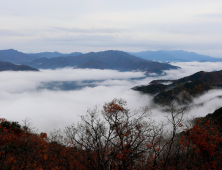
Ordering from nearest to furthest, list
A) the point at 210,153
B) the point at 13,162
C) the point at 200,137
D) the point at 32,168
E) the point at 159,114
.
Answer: the point at 210,153 < the point at 200,137 < the point at 32,168 < the point at 13,162 < the point at 159,114

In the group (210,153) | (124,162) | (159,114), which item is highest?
(210,153)

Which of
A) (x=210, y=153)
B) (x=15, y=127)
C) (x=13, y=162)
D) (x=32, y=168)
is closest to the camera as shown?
(x=210, y=153)

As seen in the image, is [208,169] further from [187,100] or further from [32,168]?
[187,100]

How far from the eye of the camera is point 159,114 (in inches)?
7096

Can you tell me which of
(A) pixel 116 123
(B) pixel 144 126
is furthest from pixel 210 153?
(A) pixel 116 123

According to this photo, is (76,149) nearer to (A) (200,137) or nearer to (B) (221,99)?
(A) (200,137)

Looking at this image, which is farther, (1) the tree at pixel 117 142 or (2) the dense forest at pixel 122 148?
(1) the tree at pixel 117 142

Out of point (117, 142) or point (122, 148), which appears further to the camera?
point (117, 142)

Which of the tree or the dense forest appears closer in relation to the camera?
the dense forest

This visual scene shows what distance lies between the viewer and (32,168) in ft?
77.7

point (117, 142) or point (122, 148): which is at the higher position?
point (122, 148)

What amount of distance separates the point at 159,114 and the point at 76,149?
163200 mm

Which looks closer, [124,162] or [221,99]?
[124,162]

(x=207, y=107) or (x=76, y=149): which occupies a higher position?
(x=76, y=149)
